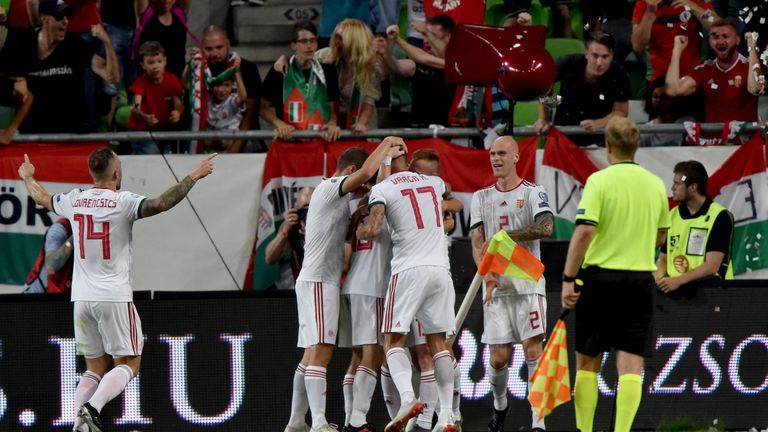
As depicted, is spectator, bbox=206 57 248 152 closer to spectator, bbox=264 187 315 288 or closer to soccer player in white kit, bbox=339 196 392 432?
spectator, bbox=264 187 315 288

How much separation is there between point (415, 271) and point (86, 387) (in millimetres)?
2723

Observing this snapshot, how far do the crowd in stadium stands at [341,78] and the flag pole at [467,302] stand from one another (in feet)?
8.20

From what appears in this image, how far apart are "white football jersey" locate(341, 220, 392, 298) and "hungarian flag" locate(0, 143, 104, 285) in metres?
3.52

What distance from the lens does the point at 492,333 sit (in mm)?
10203

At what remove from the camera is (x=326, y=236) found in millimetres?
10000

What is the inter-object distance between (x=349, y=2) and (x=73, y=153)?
3564 millimetres

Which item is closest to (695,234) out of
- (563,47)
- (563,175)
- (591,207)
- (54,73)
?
(563,175)

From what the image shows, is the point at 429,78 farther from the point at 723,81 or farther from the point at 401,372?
the point at 401,372

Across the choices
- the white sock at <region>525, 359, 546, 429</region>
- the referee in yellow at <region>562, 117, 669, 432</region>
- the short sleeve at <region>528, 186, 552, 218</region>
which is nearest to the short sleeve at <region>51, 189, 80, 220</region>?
the short sleeve at <region>528, 186, 552, 218</region>

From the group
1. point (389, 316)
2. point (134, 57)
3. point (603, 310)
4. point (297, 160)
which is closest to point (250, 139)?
point (297, 160)

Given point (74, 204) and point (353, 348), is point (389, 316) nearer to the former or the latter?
point (353, 348)

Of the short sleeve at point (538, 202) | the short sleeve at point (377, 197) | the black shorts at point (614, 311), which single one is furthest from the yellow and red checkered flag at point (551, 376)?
the short sleeve at point (377, 197)

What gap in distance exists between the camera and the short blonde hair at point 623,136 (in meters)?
8.69

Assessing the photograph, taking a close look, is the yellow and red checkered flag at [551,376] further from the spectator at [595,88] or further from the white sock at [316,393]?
the spectator at [595,88]
